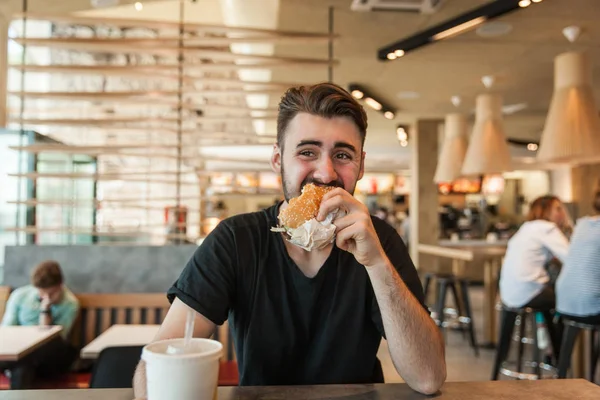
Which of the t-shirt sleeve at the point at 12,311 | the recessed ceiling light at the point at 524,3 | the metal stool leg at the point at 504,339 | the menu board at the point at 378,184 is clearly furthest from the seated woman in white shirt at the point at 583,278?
the menu board at the point at 378,184

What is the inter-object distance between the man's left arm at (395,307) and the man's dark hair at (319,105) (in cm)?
30

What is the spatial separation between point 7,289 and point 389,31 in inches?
156

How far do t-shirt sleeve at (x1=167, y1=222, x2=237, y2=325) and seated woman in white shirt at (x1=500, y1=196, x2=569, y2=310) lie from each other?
3988 millimetres

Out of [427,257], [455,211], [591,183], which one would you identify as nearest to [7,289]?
[427,257]

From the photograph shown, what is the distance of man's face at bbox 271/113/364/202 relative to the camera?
1.41 metres

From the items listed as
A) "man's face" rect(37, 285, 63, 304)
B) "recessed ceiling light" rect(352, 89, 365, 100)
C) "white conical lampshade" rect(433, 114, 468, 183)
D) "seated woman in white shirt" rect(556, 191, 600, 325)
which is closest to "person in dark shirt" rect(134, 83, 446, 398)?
"seated woman in white shirt" rect(556, 191, 600, 325)

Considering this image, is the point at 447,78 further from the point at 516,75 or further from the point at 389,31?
the point at 389,31

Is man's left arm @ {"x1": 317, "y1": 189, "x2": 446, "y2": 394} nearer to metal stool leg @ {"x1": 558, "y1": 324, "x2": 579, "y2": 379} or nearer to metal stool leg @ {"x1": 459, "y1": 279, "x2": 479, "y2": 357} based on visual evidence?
metal stool leg @ {"x1": 558, "y1": 324, "x2": 579, "y2": 379}

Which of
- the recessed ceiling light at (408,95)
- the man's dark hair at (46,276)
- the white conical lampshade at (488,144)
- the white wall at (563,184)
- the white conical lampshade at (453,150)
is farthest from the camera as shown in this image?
the white wall at (563,184)

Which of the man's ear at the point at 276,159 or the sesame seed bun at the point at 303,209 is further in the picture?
the man's ear at the point at 276,159

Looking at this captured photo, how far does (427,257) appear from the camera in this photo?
920cm

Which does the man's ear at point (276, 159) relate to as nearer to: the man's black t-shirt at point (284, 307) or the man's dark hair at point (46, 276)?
the man's black t-shirt at point (284, 307)

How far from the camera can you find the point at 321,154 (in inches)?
56.0

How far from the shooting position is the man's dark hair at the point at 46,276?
152 inches
